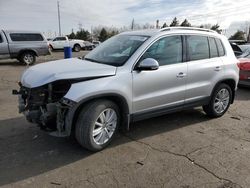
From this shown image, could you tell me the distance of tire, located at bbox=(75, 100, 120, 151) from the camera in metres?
3.56

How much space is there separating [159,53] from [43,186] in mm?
2744

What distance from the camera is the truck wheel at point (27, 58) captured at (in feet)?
47.4

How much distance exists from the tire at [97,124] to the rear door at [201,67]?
1.69 m

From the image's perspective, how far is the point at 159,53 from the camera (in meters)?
4.32

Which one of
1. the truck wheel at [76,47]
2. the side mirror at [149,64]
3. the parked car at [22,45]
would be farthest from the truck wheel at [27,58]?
the truck wheel at [76,47]

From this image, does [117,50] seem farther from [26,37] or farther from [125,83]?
[26,37]

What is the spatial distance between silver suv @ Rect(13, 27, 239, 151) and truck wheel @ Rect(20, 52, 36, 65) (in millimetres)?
11026

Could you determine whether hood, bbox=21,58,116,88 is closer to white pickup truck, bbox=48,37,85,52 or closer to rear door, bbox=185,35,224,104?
rear door, bbox=185,35,224,104

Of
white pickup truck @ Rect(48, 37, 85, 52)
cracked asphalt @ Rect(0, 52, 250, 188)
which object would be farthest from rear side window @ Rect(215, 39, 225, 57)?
white pickup truck @ Rect(48, 37, 85, 52)

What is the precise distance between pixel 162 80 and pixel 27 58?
1225 centimetres

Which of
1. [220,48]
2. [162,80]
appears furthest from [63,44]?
[162,80]

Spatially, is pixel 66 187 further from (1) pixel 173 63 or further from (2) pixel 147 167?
(1) pixel 173 63

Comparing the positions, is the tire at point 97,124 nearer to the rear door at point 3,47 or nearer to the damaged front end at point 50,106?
the damaged front end at point 50,106

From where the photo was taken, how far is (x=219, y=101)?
18.1 ft
